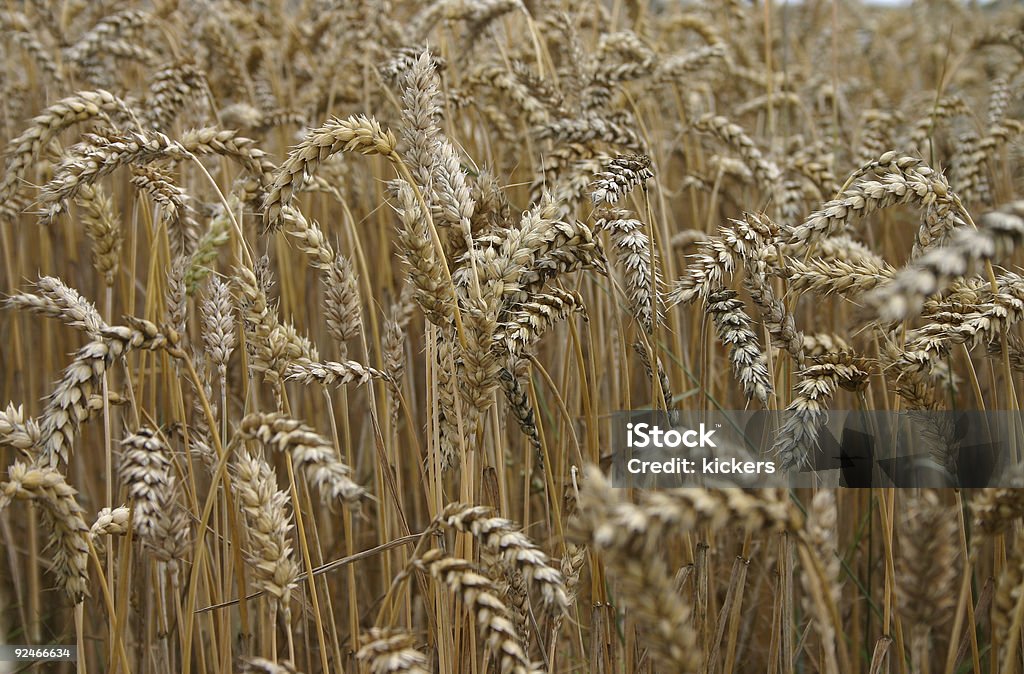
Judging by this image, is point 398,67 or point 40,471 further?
point 398,67

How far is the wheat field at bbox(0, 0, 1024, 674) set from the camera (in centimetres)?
109

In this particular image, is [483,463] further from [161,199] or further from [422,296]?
[161,199]

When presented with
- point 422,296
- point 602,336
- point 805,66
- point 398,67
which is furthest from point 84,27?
point 805,66

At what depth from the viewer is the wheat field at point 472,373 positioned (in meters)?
1.09

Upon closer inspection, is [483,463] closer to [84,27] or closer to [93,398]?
[93,398]

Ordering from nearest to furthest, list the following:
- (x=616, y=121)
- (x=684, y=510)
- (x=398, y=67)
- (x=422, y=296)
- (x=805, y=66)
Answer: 1. (x=684, y=510)
2. (x=422, y=296)
3. (x=398, y=67)
4. (x=616, y=121)
5. (x=805, y=66)

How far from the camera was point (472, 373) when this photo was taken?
1219 mm

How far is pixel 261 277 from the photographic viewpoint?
4.70 feet

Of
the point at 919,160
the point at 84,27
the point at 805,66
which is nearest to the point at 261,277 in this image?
the point at 919,160

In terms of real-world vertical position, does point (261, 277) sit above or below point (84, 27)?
below

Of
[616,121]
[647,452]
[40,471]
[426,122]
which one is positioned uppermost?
[616,121]

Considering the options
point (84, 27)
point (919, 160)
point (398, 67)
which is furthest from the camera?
point (84, 27)

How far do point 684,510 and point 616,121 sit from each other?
158 centimetres

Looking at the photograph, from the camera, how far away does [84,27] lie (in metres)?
3.57
